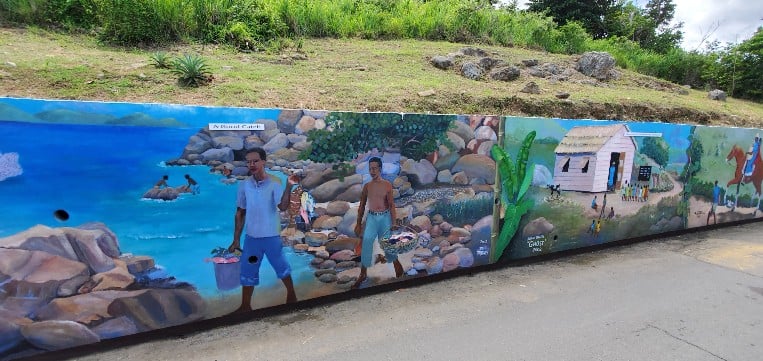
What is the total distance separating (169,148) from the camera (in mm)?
3557

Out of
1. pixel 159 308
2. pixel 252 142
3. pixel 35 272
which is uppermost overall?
pixel 252 142

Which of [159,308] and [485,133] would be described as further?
[485,133]

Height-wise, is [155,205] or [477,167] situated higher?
[477,167]

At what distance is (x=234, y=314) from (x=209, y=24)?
6868 millimetres

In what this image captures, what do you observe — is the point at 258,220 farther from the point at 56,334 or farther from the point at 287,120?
the point at 56,334

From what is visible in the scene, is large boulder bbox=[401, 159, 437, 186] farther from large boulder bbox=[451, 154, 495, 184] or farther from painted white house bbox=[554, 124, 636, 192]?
painted white house bbox=[554, 124, 636, 192]

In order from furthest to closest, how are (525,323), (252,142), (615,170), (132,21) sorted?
(132,21), (615,170), (525,323), (252,142)

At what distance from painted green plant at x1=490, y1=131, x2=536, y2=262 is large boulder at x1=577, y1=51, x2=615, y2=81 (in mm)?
7719

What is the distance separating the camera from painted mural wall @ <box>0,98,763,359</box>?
10.5 feet

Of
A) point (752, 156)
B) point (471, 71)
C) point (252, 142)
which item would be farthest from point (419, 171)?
point (752, 156)

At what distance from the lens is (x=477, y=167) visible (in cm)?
528

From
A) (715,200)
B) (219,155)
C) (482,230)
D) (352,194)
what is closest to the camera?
(219,155)

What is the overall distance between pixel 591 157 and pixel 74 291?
20.5 ft

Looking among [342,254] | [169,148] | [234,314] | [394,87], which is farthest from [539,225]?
[169,148]
